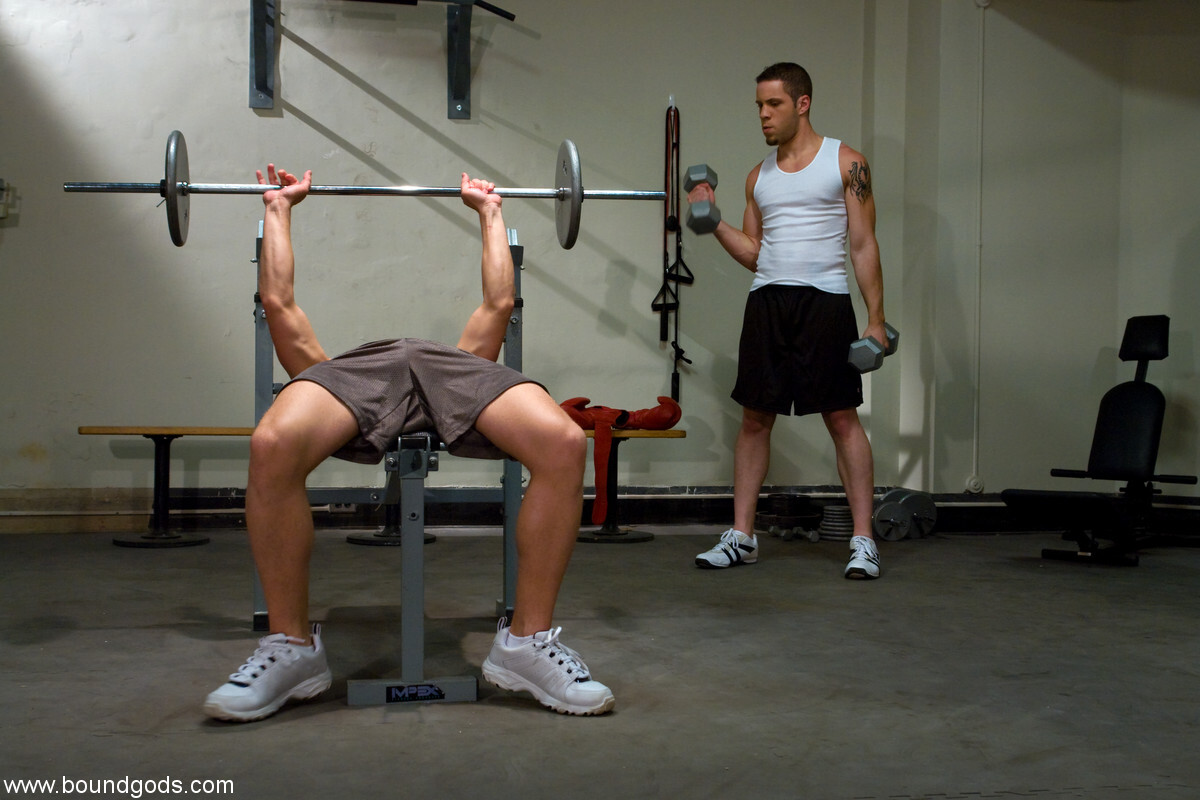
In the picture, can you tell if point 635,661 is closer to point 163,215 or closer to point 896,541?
point 896,541

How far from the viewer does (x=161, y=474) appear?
3.51m

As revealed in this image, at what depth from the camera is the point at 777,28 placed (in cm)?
417

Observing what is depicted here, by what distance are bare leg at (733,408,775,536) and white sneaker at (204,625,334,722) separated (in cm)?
172

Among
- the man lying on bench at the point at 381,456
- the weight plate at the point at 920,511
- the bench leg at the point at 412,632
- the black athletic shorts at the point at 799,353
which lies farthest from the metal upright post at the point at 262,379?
the weight plate at the point at 920,511

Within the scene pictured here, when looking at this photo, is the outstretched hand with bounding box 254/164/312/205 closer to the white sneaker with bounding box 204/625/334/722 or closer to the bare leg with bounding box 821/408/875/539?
the white sneaker with bounding box 204/625/334/722

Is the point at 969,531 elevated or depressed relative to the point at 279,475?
depressed

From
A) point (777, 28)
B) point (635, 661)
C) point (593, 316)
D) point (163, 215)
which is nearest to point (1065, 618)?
point (635, 661)

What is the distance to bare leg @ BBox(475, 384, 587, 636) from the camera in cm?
160

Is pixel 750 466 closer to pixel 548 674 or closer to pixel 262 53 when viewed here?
pixel 548 674

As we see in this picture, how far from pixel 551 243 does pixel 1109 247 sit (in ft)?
7.57

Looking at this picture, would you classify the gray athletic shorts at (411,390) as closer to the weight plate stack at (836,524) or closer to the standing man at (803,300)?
the standing man at (803,300)

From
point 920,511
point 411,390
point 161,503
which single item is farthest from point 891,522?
point 161,503

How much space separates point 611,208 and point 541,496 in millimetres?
2638

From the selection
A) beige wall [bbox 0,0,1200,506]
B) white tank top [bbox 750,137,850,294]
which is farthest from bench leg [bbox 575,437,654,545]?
white tank top [bbox 750,137,850,294]
